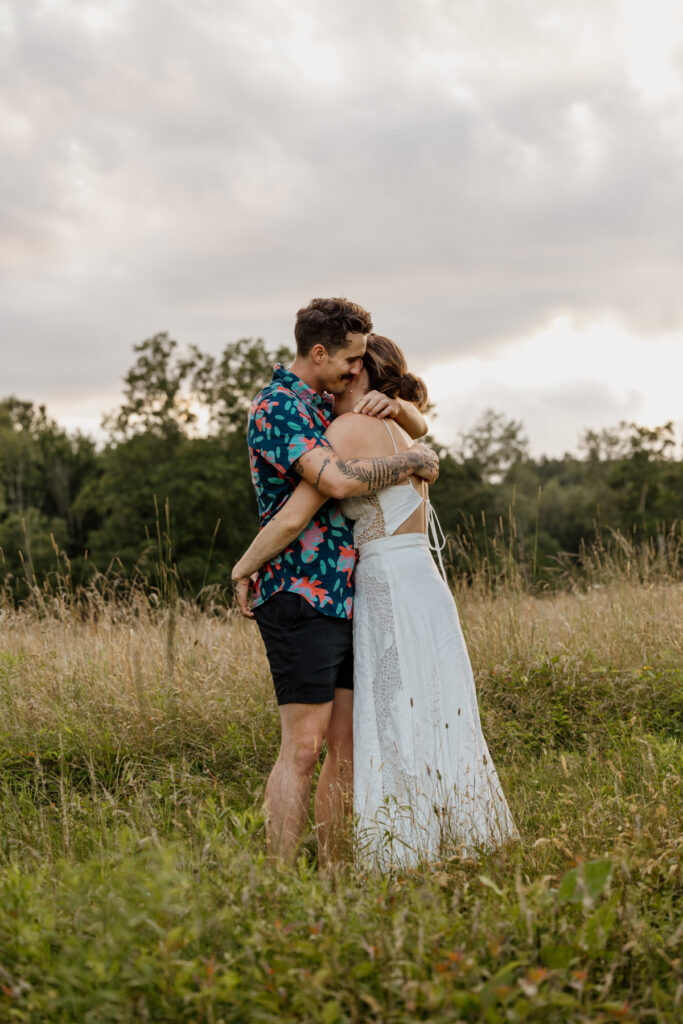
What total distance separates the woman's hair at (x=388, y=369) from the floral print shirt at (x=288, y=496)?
0.33 metres

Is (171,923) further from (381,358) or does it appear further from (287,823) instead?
(381,358)


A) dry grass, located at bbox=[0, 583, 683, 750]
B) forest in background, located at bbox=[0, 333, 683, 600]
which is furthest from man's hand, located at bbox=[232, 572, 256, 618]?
forest in background, located at bbox=[0, 333, 683, 600]

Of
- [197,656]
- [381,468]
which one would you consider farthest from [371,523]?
[197,656]

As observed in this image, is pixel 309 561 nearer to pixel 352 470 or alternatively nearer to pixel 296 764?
pixel 352 470

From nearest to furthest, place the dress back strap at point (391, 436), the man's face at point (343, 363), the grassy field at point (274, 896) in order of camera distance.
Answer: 1. the grassy field at point (274, 896)
2. the man's face at point (343, 363)
3. the dress back strap at point (391, 436)

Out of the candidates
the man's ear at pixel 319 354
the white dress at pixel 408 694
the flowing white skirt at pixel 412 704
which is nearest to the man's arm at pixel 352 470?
the white dress at pixel 408 694

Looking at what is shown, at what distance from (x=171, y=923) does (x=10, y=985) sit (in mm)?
428

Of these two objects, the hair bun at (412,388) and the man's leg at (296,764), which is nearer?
the man's leg at (296,764)

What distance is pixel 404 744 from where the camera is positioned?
11.6 ft

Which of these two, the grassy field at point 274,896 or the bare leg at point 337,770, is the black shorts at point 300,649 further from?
the grassy field at point 274,896

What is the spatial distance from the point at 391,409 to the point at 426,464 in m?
0.28

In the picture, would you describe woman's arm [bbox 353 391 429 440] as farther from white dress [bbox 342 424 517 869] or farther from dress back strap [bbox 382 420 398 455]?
white dress [bbox 342 424 517 869]

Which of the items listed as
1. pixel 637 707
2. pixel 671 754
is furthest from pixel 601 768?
pixel 637 707

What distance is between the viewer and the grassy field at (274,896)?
2049 millimetres
